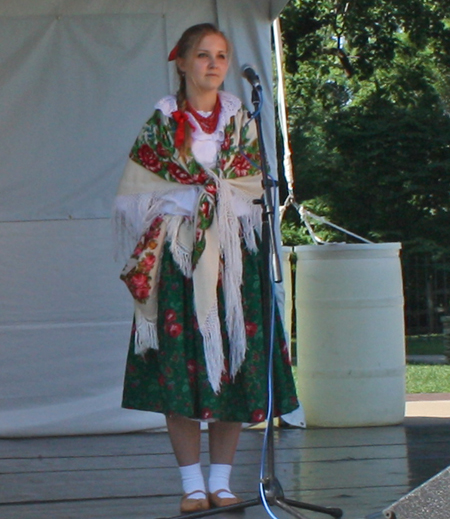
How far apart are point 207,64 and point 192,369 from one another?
946mm

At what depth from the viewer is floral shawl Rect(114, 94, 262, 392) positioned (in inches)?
117

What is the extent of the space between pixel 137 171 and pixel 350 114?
1455 centimetres

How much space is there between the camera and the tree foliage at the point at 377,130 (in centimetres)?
1515

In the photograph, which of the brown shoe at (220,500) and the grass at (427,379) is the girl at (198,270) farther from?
the grass at (427,379)

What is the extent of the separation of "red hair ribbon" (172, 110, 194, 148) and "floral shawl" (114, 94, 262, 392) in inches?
1.0

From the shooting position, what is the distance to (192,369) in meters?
2.99

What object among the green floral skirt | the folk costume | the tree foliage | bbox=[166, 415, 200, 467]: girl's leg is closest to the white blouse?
the folk costume

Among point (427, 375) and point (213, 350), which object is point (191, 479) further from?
point (427, 375)

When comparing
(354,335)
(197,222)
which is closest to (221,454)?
(197,222)

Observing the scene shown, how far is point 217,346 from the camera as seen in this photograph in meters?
2.96

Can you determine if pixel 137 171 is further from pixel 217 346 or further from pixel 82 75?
pixel 82 75

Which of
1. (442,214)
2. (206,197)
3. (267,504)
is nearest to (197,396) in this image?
(267,504)

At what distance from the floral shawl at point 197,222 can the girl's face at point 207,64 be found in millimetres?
136

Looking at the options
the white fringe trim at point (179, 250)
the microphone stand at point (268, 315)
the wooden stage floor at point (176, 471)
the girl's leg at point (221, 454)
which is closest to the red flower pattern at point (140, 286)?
the white fringe trim at point (179, 250)
